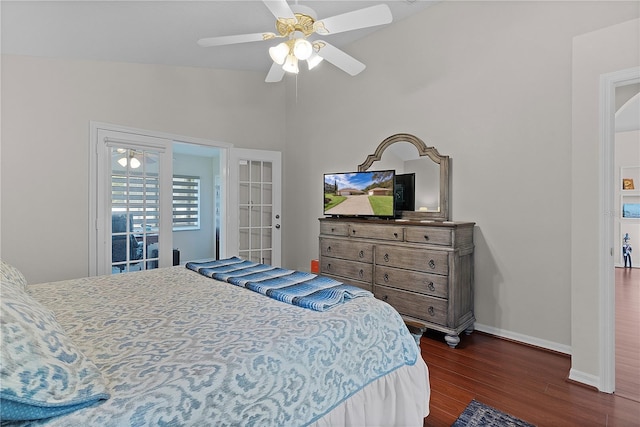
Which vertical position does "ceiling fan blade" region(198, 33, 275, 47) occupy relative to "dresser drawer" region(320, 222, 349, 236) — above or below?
above

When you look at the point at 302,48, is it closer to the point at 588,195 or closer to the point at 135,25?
the point at 135,25

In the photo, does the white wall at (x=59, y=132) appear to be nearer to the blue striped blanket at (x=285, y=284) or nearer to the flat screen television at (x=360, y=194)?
the blue striped blanket at (x=285, y=284)

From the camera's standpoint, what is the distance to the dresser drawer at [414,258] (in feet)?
9.00

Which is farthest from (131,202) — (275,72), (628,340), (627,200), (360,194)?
(627,200)

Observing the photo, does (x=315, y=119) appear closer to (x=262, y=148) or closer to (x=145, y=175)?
(x=262, y=148)

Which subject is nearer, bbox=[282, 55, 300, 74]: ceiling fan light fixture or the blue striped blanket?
the blue striped blanket

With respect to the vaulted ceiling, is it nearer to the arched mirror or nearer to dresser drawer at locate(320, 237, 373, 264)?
the arched mirror

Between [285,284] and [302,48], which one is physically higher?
[302,48]

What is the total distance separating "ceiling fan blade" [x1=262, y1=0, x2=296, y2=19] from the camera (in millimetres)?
1907

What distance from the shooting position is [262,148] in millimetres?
4852

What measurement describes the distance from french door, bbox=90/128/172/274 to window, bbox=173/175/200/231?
10.3ft

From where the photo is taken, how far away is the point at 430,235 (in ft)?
9.25

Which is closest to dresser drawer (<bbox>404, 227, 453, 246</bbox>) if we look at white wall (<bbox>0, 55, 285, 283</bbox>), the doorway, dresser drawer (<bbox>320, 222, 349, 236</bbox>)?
dresser drawer (<bbox>320, 222, 349, 236</bbox>)

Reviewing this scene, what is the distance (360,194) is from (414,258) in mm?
1010
